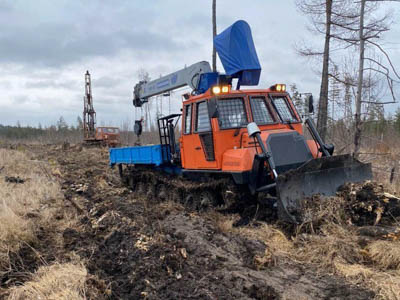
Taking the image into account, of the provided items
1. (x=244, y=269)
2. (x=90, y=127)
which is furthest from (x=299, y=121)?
(x=90, y=127)

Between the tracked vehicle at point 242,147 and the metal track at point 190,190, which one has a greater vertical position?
the tracked vehicle at point 242,147

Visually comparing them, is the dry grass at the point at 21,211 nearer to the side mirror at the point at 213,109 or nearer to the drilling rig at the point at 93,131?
the side mirror at the point at 213,109

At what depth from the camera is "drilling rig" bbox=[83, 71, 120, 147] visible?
29859mm

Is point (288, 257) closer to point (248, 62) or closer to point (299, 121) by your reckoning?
point (299, 121)

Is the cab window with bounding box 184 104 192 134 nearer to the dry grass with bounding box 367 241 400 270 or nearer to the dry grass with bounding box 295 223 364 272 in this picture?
the dry grass with bounding box 295 223 364 272

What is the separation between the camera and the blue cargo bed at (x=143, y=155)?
945cm

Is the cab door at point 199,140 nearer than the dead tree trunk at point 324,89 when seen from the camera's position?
Yes

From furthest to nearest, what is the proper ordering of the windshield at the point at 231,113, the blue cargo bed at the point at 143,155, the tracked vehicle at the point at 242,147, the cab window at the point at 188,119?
the blue cargo bed at the point at 143,155 < the cab window at the point at 188,119 < the windshield at the point at 231,113 < the tracked vehicle at the point at 242,147

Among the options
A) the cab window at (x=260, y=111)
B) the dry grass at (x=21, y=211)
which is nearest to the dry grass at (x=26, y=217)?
the dry grass at (x=21, y=211)

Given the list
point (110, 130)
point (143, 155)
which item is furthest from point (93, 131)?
point (143, 155)

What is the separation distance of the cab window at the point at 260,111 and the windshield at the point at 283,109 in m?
0.25

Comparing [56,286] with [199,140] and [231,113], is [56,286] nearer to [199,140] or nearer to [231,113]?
[199,140]

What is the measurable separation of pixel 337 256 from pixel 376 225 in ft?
4.43

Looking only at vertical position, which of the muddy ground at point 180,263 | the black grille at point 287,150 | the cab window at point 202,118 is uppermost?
the cab window at point 202,118
